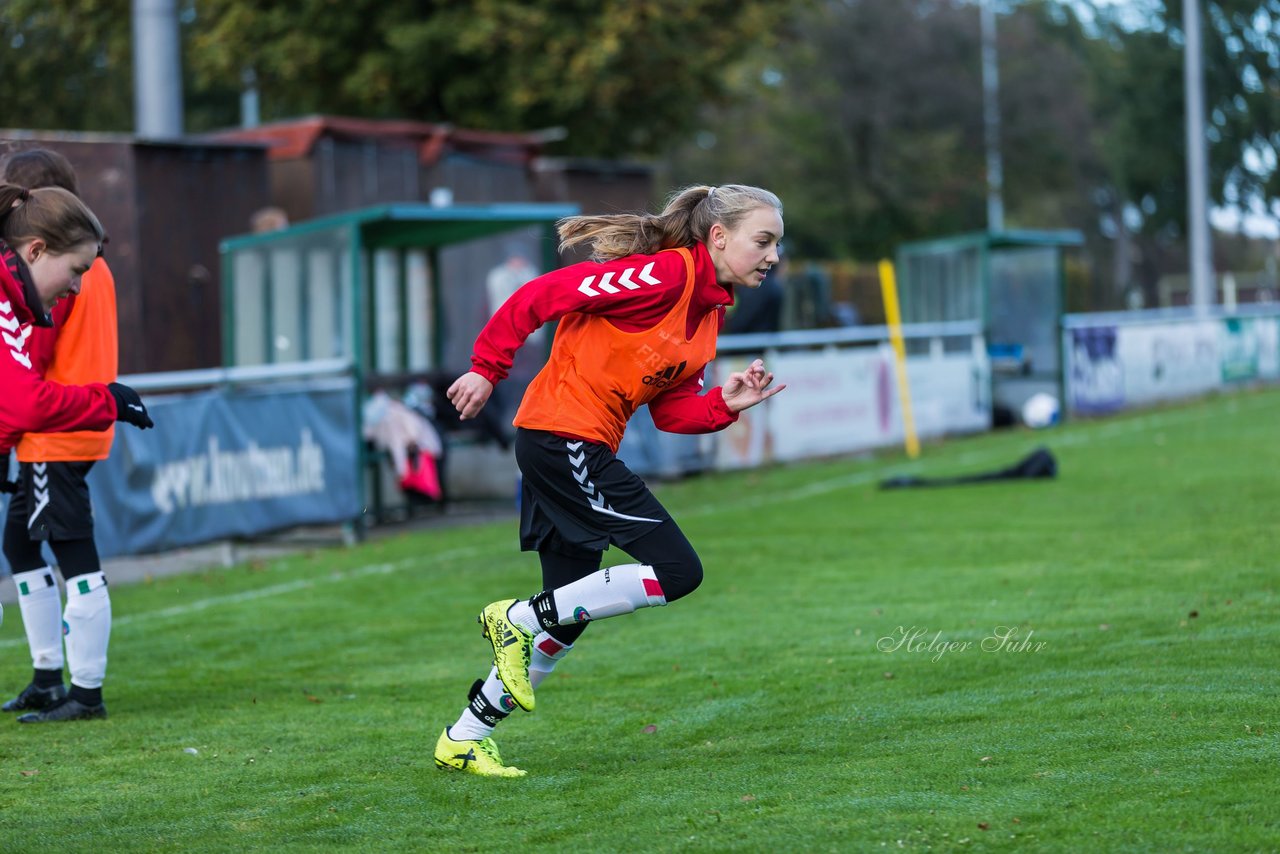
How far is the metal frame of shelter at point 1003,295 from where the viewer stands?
72.7ft

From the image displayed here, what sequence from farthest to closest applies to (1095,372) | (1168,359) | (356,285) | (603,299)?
1. (1168,359)
2. (1095,372)
3. (356,285)
4. (603,299)

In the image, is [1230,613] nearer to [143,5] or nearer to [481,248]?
[481,248]

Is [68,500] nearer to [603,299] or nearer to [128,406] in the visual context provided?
[128,406]

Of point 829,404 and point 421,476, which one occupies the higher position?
point 829,404

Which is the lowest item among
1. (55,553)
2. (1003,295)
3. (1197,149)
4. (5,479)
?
(55,553)

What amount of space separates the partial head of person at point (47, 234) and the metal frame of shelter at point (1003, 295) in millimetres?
17848

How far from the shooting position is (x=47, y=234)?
502 cm

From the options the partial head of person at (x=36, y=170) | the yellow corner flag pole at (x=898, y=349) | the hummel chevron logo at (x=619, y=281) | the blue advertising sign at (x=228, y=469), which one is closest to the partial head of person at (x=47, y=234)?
the partial head of person at (x=36, y=170)

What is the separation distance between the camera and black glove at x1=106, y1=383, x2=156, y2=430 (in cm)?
490

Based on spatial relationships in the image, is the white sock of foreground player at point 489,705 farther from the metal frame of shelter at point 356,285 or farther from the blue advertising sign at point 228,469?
the metal frame of shelter at point 356,285

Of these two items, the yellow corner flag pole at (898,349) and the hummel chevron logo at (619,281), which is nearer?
the hummel chevron logo at (619,281)

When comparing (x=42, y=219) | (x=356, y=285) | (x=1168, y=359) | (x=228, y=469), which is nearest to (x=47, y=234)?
(x=42, y=219)

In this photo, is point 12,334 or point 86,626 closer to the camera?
point 12,334

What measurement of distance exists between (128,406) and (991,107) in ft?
167
